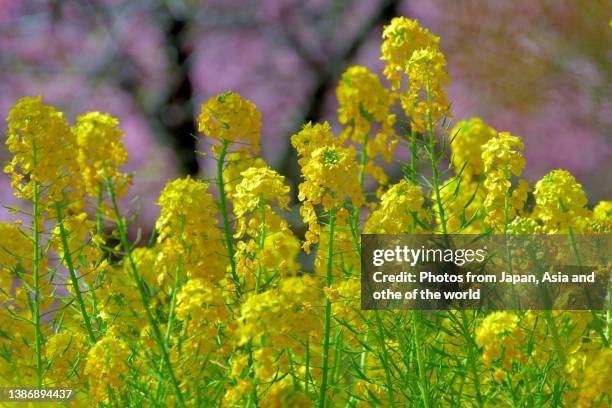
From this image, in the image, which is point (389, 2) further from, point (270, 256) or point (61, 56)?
point (270, 256)

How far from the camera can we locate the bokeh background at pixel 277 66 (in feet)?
14.6

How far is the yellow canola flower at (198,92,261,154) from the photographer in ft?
5.28

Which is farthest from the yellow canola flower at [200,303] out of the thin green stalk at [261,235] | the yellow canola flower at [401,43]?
the yellow canola flower at [401,43]

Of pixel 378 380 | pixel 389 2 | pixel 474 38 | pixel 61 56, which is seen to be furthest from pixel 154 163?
pixel 378 380

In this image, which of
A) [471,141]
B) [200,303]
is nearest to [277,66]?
[471,141]

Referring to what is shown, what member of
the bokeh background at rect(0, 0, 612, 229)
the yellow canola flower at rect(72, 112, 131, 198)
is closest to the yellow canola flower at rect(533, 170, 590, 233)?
the yellow canola flower at rect(72, 112, 131, 198)

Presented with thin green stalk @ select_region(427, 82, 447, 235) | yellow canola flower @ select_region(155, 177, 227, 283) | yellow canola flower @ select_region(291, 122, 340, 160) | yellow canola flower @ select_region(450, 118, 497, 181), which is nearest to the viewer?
yellow canola flower @ select_region(155, 177, 227, 283)

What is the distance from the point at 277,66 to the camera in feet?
18.3

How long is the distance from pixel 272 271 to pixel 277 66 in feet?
13.1

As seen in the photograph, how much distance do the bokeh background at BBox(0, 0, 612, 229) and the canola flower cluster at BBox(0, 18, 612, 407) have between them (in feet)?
8.54

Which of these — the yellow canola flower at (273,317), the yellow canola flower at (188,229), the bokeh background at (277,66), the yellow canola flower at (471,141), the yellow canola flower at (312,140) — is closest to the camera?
the yellow canola flower at (273,317)

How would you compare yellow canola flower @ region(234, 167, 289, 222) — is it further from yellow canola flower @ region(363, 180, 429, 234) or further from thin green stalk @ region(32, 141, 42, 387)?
thin green stalk @ region(32, 141, 42, 387)

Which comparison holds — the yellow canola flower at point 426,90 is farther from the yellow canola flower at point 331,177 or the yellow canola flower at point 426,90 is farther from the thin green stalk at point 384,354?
the thin green stalk at point 384,354

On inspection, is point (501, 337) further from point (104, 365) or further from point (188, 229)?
point (104, 365)
